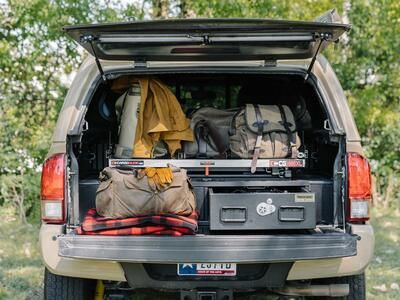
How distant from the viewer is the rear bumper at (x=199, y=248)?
3.12 meters

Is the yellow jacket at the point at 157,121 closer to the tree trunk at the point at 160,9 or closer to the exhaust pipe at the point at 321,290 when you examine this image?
the exhaust pipe at the point at 321,290

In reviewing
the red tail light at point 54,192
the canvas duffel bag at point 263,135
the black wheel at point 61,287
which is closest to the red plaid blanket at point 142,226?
the red tail light at point 54,192

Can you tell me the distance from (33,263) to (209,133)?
2.35 metres

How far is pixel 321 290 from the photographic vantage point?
359 centimetres

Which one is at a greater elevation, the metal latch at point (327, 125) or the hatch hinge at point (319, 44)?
the hatch hinge at point (319, 44)

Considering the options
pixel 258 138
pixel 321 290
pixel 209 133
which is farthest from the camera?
pixel 209 133

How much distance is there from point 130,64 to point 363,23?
7.22 m

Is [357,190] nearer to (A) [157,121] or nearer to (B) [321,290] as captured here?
(B) [321,290]

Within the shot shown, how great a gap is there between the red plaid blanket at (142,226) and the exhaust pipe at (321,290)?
0.69 metres

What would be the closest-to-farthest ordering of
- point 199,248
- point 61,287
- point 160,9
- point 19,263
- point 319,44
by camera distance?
point 199,248 → point 319,44 → point 61,287 → point 19,263 → point 160,9

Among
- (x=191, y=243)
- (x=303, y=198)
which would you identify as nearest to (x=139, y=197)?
(x=191, y=243)

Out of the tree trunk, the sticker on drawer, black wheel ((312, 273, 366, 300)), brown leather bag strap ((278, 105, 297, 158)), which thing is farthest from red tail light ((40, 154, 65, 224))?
the tree trunk

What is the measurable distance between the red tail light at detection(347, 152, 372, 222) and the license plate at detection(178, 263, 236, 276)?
72 cm

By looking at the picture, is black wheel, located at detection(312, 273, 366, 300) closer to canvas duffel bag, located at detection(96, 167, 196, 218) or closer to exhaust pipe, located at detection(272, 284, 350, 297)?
exhaust pipe, located at detection(272, 284, 350, 297)
